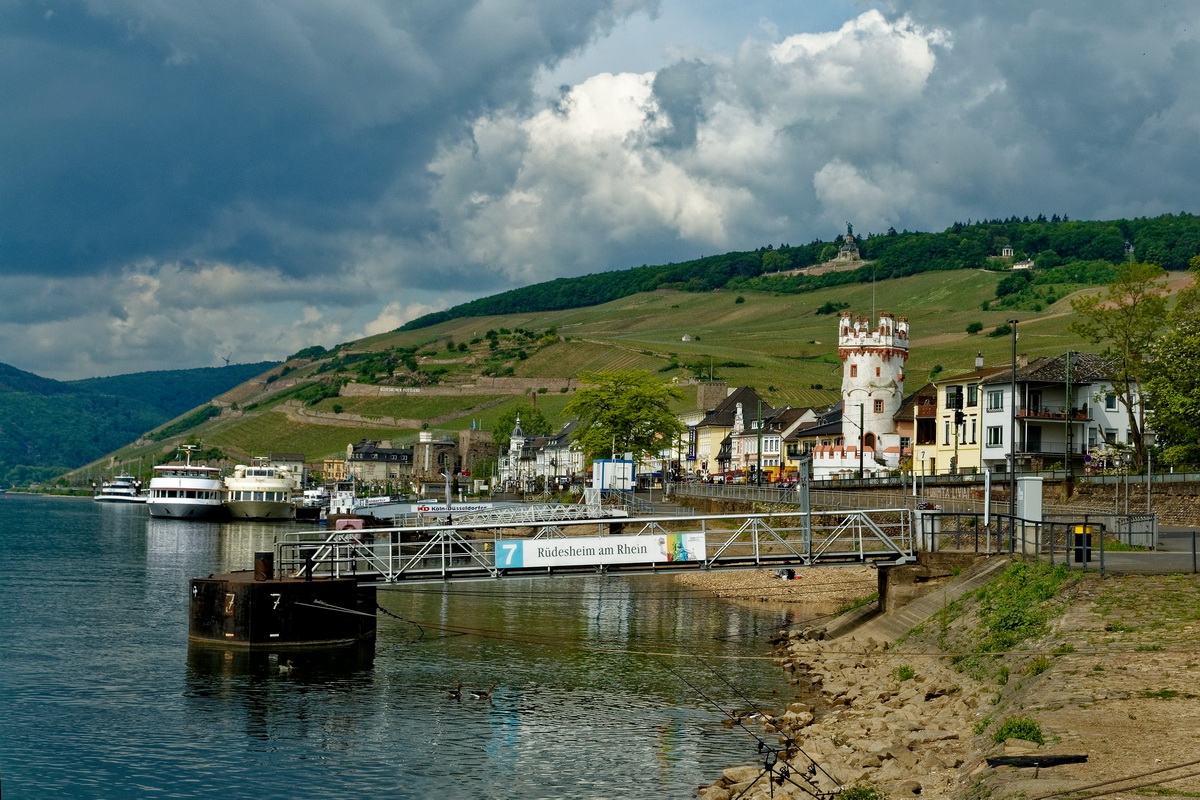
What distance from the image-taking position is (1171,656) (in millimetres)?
26094

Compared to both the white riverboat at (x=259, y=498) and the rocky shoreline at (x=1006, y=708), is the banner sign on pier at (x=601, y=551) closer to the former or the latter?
the rocky shoreline at (x=1006, y=708)

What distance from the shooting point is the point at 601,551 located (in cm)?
4459

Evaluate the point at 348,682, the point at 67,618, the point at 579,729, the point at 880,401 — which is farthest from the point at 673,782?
the point at 880,401

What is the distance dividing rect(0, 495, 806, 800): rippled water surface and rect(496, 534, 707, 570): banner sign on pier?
2935 millimetres

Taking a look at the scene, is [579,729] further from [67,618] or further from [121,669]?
[67,618]

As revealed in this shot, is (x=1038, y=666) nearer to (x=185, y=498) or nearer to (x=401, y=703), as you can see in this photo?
(x=401, y=703)

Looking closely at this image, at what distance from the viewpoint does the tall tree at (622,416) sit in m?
116

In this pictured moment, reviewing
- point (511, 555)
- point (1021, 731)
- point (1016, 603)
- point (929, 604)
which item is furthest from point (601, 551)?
point (1021, 731)

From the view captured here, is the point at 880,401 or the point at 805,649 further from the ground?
the point at 880,401

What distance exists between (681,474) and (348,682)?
384ft

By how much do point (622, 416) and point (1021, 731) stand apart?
9466 cm

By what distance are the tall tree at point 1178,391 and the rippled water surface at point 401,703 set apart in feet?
92.3

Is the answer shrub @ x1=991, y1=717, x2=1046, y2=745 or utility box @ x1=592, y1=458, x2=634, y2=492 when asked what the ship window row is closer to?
utility box @ x1=592, y1=458, x2=634, y2=492

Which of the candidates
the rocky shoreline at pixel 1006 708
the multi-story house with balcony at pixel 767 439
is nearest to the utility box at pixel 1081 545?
the rocky shoreline at pixel 1006 708
